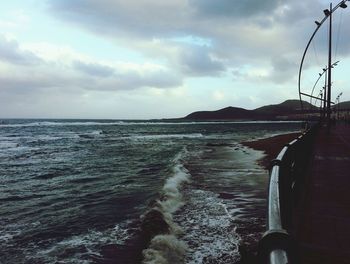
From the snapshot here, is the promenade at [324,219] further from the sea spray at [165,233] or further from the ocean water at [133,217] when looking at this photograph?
the sea spray at [165,233]

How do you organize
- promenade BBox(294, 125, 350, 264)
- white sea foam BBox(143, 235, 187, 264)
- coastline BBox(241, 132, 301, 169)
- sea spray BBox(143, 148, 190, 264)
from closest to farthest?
promenade BBox(294, 125, 350, 264), white sea foam BBox(143, 235, 187, 264), sea spray BBox(143, 148, 190, 264), coastline BBox(241, 132, 301, 169)

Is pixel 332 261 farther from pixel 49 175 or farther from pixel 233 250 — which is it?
pixel 49 175

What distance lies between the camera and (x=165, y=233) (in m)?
8.97

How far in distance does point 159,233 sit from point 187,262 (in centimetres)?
174

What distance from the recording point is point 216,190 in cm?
1434

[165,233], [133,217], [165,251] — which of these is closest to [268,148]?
[133,217]

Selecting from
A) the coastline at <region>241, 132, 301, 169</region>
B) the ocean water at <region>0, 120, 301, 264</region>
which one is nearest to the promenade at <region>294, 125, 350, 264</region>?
the ocean water at <region>0, 120, 301, 264</region>

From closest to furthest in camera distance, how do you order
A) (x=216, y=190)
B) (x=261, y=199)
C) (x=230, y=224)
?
(x=230, y=224) < (x=261, y=199) < (x=216, y=190)

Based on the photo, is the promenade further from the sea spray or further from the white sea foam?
the sea spray

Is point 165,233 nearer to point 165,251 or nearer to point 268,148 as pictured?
point 165,251

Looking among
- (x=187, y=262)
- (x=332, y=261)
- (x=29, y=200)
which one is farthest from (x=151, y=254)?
(x=29, y=200)

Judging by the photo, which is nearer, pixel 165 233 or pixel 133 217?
pixel 165 233

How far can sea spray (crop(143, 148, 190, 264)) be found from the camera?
7.67 m

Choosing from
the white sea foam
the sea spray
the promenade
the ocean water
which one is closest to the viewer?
the promenade
